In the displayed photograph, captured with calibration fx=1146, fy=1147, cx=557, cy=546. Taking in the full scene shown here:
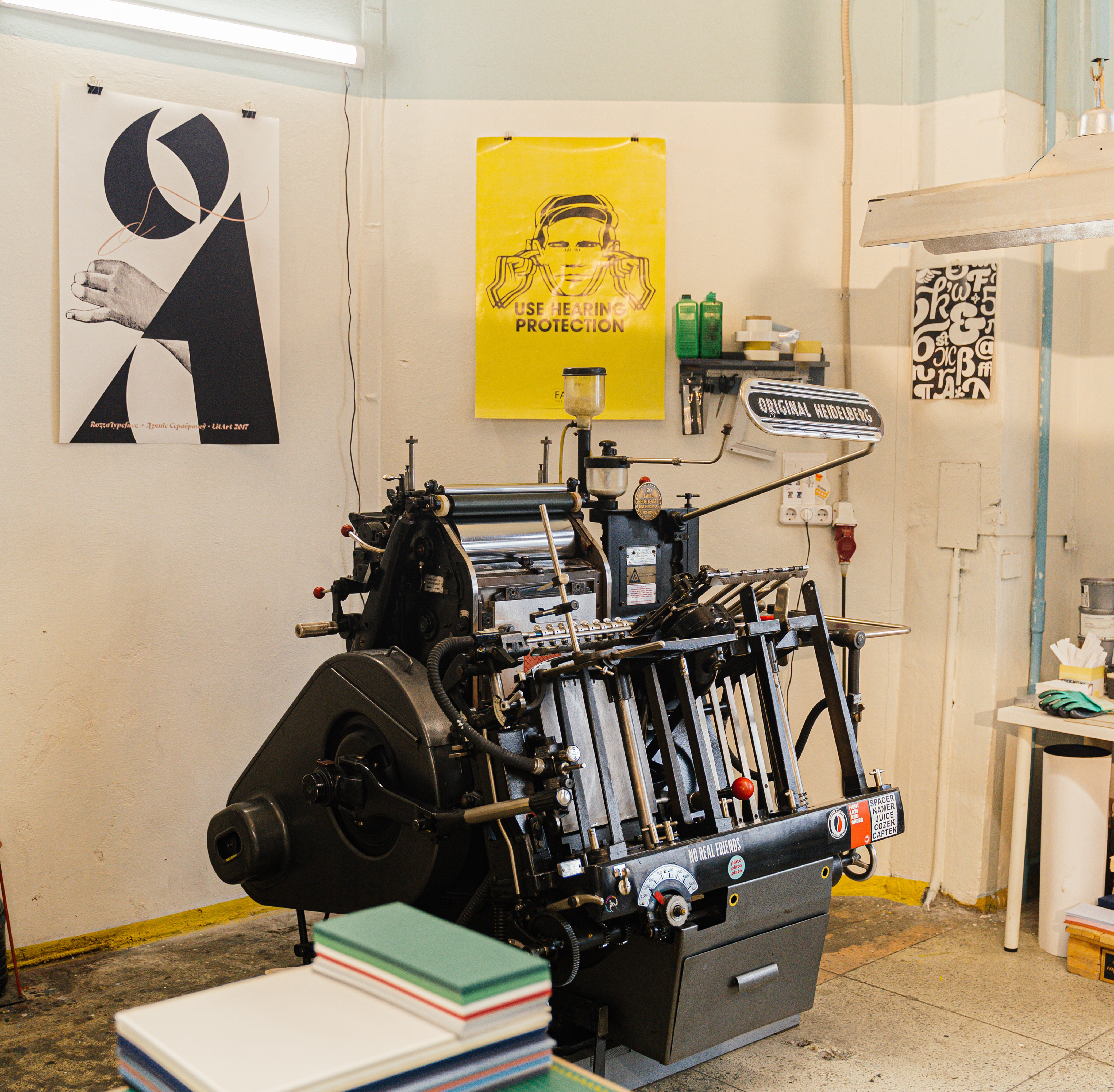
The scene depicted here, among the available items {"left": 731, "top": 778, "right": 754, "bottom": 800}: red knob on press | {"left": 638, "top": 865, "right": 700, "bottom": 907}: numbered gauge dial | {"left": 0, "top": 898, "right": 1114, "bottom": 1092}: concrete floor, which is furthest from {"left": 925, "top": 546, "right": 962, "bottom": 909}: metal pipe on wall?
{"left": 638, "top": 865, "right": 700, "bottom": 907}: numbered gauge dial

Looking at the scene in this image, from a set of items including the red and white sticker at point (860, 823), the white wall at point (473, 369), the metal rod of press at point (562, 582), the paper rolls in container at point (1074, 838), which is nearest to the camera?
the metal rod of press at point (562, 582)

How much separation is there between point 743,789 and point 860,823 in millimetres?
369

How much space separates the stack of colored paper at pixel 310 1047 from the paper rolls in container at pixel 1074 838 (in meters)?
3.10

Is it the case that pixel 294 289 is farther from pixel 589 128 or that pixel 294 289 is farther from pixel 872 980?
pixel 872 980

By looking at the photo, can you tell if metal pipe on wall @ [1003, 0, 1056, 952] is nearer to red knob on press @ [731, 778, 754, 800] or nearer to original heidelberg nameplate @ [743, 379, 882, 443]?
original heidelberg nameplate @ [743, 379, 882, 443]

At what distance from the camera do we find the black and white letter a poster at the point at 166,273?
3.65 m

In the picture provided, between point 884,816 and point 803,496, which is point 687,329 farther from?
point 884,816

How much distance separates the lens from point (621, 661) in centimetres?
275

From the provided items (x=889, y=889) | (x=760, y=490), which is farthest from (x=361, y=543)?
(x=889, y=889)

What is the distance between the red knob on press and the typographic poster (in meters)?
1.99

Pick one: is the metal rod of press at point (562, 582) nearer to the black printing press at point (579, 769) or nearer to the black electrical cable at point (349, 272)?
the black printing press at point (579, 769)

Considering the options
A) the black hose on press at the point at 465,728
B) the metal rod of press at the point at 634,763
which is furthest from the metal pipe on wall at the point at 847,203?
the black hose on press at the point at 465,728

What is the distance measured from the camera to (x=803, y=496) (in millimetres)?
4320

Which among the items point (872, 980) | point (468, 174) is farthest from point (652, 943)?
point (468, 174)
